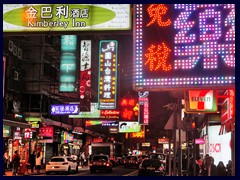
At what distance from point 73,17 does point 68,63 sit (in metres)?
16.0

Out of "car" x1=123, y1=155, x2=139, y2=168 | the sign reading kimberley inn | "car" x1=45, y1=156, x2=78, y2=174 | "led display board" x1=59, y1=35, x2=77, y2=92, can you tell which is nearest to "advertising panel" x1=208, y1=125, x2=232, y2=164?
"led display board" x1=59, y1=35, x2=77, y2=92

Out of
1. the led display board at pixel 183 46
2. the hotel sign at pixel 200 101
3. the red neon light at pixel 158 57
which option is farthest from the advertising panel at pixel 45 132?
the red neon light at pixel 158 57

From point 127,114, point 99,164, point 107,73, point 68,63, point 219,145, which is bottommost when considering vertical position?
point 99,164

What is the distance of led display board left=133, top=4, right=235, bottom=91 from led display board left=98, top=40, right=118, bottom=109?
14.5 meters

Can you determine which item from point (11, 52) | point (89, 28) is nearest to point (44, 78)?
point (11, 52)

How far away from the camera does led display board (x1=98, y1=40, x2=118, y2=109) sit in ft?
73.7

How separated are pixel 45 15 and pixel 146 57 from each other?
8.22ft

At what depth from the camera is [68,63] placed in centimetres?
2469

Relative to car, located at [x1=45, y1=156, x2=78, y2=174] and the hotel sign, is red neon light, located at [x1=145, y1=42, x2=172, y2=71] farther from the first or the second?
car, located at [x1=45, y1=156, x2=78, y2=174]

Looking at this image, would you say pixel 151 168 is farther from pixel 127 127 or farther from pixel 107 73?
pixel 127 127

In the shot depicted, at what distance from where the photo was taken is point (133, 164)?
46.5 m

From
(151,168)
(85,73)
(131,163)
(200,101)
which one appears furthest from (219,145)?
(131,163)

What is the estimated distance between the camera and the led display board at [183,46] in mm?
7449
